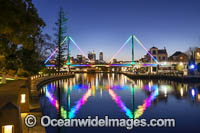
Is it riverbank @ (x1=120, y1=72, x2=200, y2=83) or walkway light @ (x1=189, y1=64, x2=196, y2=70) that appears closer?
riverbank @ (x1=120, y1=72, x2=200, y2=83)

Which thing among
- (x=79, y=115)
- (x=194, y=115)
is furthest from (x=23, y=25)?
(x=194, y=115)

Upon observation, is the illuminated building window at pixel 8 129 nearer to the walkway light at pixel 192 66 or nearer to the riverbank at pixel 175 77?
the riverbank at pixel 175 77

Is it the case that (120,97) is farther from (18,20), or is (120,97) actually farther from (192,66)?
(192,66)

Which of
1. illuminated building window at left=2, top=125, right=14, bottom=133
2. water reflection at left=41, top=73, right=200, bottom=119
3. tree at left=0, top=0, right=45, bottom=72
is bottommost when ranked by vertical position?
water reflection at left=41, top=73, right=200, bottom=119

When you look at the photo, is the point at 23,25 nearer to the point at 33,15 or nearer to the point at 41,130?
the point at 33,15

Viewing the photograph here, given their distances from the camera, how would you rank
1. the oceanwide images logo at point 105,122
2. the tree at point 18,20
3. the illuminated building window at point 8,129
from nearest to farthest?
1. the illuminated building window at point 8,129
2. the tree at point 18,20
3. the oceanwide images logo at point 105,122

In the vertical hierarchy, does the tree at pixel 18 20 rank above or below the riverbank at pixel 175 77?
above

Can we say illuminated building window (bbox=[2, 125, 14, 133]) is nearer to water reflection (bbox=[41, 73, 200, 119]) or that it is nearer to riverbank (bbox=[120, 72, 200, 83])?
water reflection (bbox=[41, 73, 200, 119])

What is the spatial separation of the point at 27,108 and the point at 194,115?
11.7 metres

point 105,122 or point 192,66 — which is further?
point 192,66

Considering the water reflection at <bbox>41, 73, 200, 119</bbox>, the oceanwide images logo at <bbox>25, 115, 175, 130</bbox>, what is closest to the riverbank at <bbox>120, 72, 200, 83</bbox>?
the water reflection at <bbox>41, 73, 200, 119</bbox>

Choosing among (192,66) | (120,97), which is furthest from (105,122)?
(192,66)

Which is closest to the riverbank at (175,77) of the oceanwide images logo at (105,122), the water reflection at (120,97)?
the water reflection at (120,97)

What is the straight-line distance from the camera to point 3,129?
18.0 feet
